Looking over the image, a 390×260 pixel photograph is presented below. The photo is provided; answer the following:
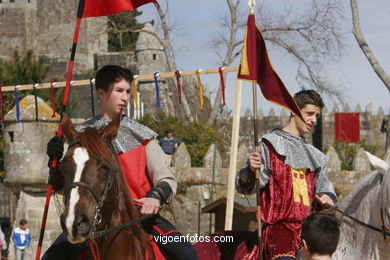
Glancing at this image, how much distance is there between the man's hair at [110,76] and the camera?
17.2ft

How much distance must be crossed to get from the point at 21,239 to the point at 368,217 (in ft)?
31.4

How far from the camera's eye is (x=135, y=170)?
5.21 metres

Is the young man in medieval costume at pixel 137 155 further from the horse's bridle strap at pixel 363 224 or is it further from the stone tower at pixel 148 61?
the stone tower at pixel 148 61

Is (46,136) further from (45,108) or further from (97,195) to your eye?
(97,195)

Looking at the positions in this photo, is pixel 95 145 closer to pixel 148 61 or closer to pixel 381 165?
pixel 381 165

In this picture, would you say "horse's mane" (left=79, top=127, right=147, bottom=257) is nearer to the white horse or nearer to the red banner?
the white horse

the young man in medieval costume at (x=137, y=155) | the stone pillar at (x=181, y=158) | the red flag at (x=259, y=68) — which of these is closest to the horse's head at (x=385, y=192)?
the red flag at (x=259, y=68)

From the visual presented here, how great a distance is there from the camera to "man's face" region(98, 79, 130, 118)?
5246mm

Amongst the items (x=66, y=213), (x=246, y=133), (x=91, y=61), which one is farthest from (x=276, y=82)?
(x=91, y=61)

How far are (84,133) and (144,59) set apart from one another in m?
30.6

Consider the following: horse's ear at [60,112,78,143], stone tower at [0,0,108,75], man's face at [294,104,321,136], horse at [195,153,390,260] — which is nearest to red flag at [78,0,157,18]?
man's face at [294,104,321,136]

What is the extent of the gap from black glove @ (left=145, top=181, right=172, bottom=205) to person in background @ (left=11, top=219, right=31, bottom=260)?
9.25 m

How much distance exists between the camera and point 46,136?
1503 centimetres

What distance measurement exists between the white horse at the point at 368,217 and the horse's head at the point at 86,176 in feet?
5.79
